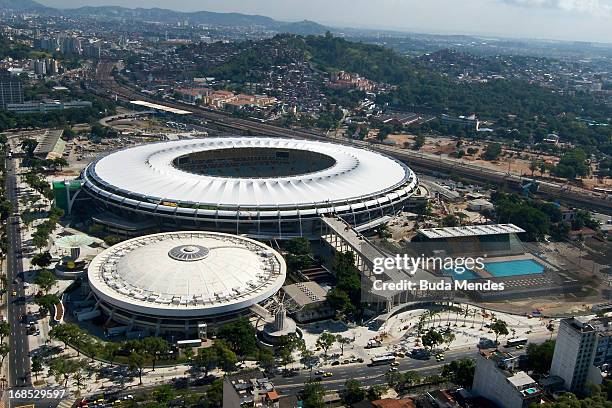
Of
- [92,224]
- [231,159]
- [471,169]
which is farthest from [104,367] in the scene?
[471,169]


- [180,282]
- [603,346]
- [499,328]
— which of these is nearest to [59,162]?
[180,282]

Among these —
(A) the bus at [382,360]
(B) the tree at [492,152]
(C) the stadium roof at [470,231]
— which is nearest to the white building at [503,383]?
(A) the bus at [382,360]

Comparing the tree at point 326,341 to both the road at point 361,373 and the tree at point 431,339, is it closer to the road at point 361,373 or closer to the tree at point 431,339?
the road at point 361,373

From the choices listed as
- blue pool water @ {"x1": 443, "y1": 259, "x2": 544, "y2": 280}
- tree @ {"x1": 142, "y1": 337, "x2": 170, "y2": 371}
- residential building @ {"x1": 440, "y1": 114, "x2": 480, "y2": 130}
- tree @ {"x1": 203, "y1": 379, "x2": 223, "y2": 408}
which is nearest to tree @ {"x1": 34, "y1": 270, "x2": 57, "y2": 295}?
tree @ {"x1": 142, "y1": 337, "x2": 170, "y2": 371}

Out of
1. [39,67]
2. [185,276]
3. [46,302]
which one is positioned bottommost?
[46,302]

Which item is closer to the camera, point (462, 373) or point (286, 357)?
point (462, 373)

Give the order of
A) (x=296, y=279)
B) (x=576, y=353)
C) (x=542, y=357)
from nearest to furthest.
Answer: (x=576, y=353) < (x=542, y=357) < (x=296, y=279)

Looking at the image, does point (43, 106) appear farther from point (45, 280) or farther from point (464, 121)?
point (464, 121)
